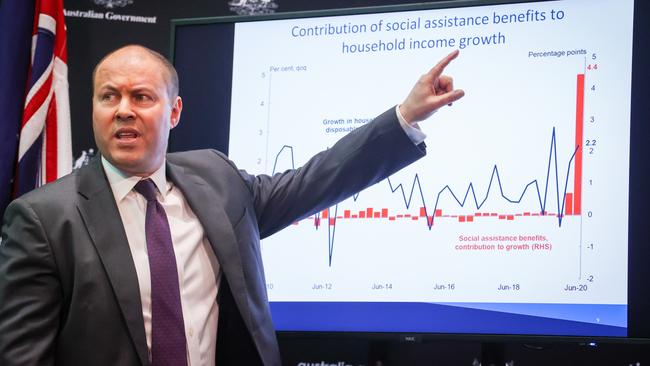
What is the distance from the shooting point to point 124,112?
2.54m

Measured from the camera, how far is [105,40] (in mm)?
4410

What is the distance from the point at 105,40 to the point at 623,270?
109 inches

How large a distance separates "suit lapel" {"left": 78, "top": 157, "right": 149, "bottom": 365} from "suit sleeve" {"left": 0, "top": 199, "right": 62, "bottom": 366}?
0.14 m

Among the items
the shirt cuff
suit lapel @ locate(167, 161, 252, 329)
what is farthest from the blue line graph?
suit lapel @ locate(167, 161, 252, 329)

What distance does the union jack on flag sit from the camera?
12.6 ft

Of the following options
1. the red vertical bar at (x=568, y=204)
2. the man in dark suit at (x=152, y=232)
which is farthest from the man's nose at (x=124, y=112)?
the red vertical bar at (x=568, y=204)

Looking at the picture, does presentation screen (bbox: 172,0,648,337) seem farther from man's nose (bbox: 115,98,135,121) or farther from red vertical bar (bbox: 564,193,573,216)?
man's nose (bbox: 115,98,135,121)

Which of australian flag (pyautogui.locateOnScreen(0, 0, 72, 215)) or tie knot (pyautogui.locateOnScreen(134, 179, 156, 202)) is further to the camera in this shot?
australian flag (pyautogui.locateOnScreen(0, 0, 72, 215))

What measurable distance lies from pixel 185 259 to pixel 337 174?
57cm

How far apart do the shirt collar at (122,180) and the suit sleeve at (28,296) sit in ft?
0.89

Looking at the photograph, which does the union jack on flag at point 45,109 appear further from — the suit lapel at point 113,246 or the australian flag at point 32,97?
the suit lapel at point 113,246

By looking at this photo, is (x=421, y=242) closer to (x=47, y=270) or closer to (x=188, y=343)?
(x=188, y=343)

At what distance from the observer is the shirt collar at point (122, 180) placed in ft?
8.33

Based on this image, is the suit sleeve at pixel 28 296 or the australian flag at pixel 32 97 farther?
the australian flag at pixel 32 97
